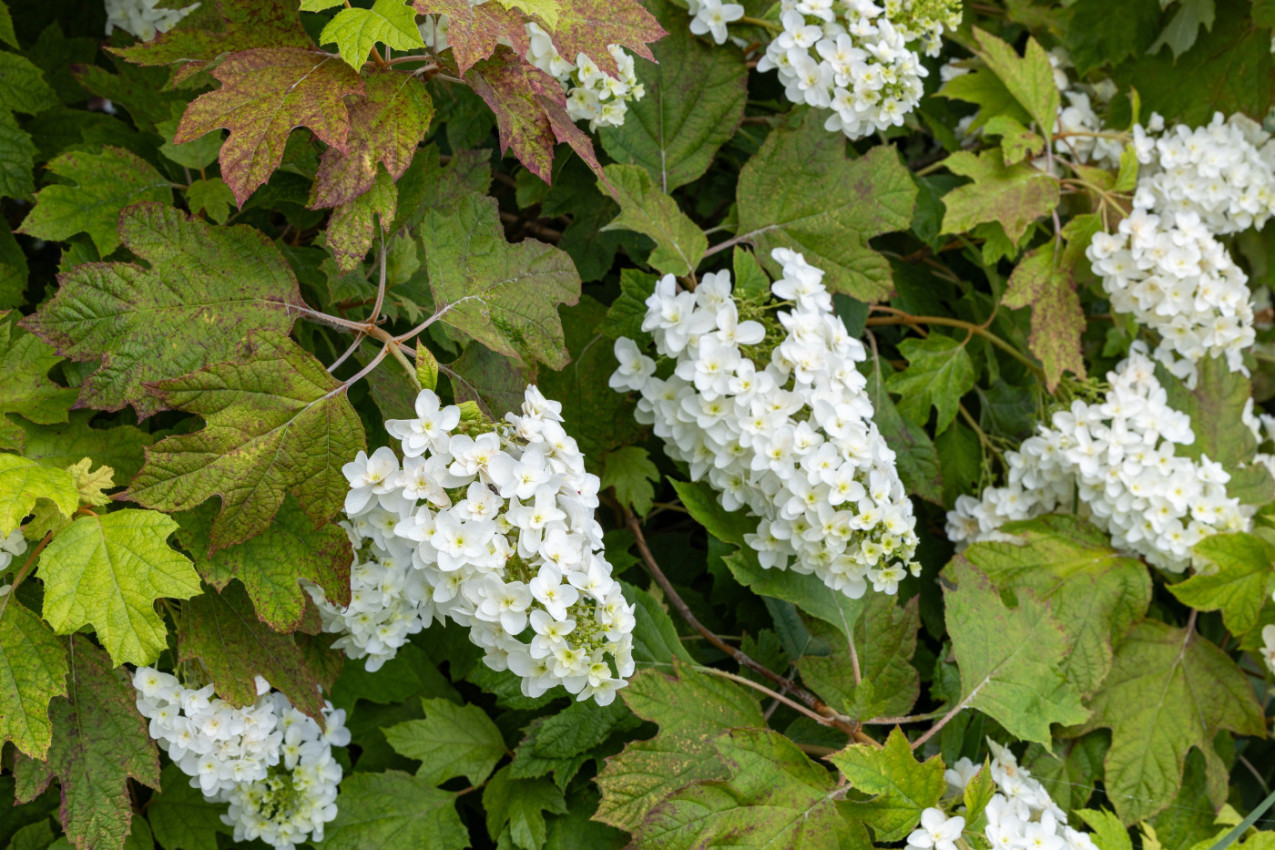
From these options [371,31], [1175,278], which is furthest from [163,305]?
[1175,278]

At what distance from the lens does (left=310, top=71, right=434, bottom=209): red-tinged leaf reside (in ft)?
4.64

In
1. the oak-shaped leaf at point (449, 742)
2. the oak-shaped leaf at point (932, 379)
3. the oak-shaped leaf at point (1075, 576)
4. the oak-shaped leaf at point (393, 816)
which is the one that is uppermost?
the oak-shaped leaf at point (932, 379)

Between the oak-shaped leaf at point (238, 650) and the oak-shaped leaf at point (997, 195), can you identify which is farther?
the oak-shaped leaf at point (997, 195)

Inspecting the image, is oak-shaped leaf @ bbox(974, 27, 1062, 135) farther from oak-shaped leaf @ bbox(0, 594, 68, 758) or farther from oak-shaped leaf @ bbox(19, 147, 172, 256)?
oak-shaped leaf @ bbox(0, 594, 68, 758)

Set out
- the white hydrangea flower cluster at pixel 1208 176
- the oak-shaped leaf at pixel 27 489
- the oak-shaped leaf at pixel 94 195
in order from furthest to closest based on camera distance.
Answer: the white hydrangea flower cluster at pixel 1208 176, the oak-shaped leaf at pixel 94 195, the oak-shaped leaf at pixel 27 489

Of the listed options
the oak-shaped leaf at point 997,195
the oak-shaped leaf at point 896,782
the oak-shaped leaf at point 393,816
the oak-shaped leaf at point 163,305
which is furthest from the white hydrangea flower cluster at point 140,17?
the oak-shaped leaf at point 896,782

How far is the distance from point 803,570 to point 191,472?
1.08 m

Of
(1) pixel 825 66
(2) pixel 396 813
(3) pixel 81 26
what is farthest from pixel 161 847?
(1) pixel 825 66

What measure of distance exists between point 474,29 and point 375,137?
0.71 feet

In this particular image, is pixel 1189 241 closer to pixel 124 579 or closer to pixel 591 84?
pixel 591 84

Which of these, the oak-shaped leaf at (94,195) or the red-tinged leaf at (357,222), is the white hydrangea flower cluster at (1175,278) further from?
the oak-shaped leaf at (94,195)

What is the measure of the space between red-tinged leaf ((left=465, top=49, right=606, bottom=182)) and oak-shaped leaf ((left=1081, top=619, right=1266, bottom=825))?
1732mm

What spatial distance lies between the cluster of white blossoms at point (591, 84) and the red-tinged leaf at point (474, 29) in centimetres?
34

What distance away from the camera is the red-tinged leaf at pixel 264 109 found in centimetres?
135
